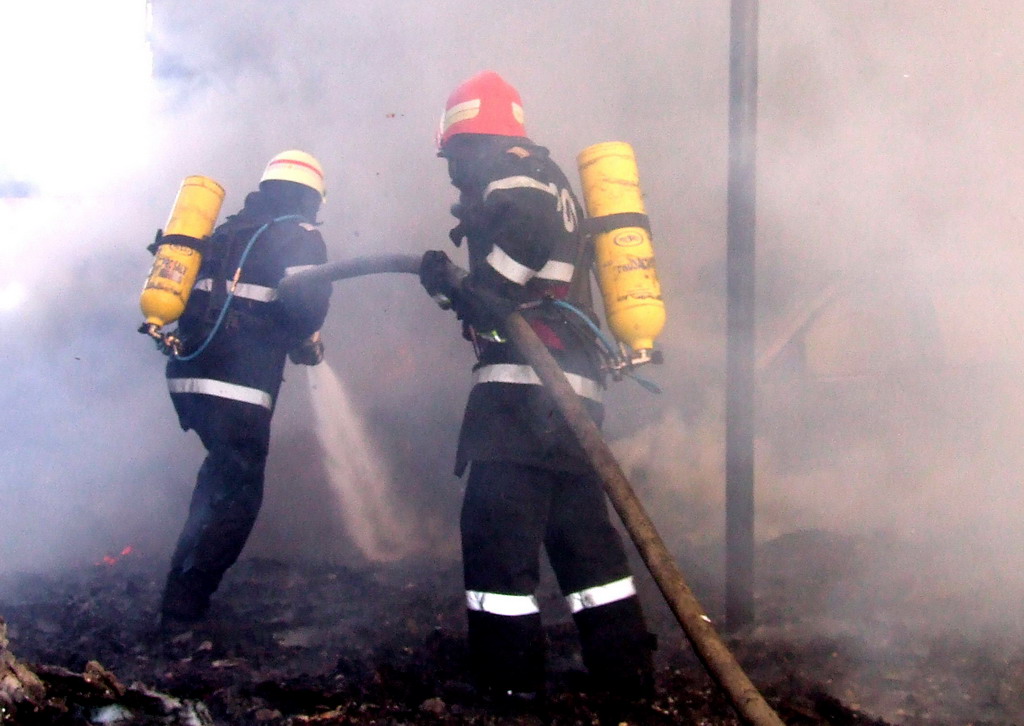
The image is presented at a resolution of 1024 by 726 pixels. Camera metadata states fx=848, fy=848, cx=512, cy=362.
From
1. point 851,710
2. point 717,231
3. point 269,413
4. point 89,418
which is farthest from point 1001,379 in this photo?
point 89,418

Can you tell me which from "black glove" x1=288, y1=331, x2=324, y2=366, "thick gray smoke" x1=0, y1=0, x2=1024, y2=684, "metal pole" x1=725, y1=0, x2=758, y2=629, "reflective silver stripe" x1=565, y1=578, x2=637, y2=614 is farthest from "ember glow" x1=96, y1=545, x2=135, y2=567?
"metal pole" x1=725, y1=0, x2=758, y2=629

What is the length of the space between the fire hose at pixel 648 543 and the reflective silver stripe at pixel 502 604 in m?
0.48

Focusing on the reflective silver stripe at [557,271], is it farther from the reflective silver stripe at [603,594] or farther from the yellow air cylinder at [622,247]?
the reflective silver stripe at [603,594]

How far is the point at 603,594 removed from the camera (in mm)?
2746

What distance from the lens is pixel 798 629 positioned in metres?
3.36

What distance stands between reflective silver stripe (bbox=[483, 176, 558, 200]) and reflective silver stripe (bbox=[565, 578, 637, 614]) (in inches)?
50.8

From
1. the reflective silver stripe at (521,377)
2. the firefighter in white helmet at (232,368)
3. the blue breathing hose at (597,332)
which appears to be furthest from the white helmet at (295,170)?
the blue breathing hose at (597,332)

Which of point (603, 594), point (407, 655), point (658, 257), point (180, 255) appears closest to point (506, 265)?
point (603, 594)

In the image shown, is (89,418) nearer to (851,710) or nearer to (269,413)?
(269,413)

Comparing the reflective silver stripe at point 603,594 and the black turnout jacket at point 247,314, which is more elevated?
the black turnout jacket at point 247,314

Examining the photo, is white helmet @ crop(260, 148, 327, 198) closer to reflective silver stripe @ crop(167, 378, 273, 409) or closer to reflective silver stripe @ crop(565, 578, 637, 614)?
reflective silver stripe @ crop(167, 378, 273, 409)

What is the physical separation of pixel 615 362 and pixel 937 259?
2683 mm

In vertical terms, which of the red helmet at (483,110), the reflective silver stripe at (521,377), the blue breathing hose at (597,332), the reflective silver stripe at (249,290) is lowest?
the reflective silver stripe at (521,377)

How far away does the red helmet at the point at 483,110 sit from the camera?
9.87 ft
